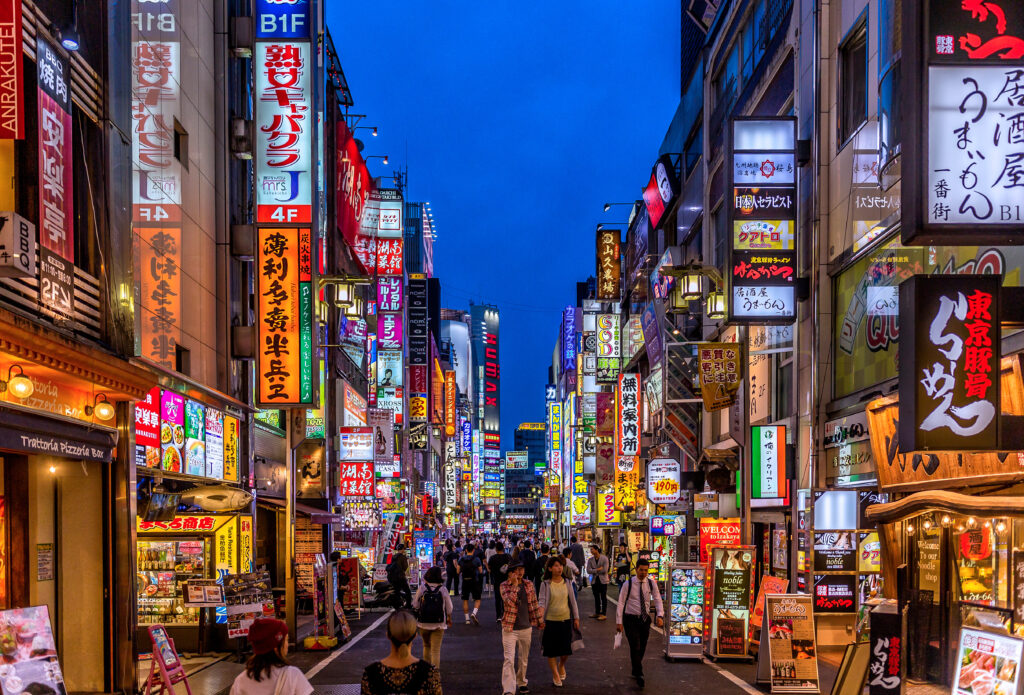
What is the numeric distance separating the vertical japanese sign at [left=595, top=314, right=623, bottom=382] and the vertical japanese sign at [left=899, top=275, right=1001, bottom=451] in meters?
45.5

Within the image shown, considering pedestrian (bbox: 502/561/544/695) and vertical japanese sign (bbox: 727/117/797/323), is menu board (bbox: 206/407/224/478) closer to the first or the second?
pedestrian (bbox: 502/561/544/695)

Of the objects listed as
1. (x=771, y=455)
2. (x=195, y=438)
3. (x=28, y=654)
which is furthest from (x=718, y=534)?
(x=28, y=654)

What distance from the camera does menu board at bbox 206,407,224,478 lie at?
20.1 m

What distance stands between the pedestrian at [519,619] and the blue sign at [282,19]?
12.6 metres

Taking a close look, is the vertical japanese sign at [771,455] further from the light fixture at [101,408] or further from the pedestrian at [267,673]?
the pedestrian at [267,673]

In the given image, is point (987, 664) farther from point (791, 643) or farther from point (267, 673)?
point (791, 643)

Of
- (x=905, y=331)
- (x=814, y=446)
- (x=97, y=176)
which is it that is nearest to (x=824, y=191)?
(x=814, y=446)

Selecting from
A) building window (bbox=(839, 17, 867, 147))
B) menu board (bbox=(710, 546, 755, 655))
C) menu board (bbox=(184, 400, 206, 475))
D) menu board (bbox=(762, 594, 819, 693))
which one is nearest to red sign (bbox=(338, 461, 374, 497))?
menu board (bbox=(184, 400, 206, 475))

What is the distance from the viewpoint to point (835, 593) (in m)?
19.8

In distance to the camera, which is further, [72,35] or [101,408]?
[101,408]

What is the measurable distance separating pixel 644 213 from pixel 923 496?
119 feet

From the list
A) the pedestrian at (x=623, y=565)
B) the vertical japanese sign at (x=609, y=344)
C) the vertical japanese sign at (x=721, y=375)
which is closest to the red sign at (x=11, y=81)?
the vertical japanese sign at (x=721, y=375)

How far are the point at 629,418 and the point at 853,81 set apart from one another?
29.4m

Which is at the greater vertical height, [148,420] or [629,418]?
[148,420]
